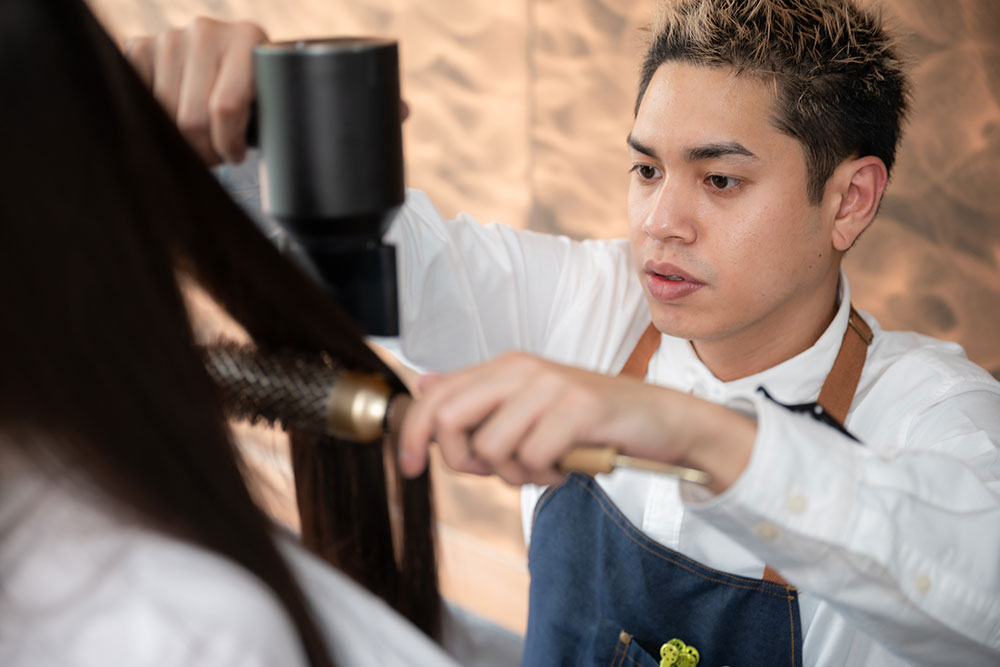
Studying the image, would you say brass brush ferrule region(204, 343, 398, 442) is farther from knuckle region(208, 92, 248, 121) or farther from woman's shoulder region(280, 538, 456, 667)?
knuckle region(208, 92, 248, 121)

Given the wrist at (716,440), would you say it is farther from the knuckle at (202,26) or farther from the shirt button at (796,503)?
the knuckle at (202,26)

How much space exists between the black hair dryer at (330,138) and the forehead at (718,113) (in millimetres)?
713

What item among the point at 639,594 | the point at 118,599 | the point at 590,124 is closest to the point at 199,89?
the point at 118,599

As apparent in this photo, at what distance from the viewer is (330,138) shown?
580mm

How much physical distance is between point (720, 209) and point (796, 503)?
24.6 inches

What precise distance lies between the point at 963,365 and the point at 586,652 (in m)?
0.68

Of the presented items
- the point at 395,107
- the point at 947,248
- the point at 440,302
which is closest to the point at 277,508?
the point at 395,107

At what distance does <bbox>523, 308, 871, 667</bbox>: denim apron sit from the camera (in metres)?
1.19

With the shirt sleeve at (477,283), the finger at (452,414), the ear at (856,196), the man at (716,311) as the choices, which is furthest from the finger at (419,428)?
the ear at (856,196)

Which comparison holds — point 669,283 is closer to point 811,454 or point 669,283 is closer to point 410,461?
point 811,454

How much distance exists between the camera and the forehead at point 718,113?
1.23 m

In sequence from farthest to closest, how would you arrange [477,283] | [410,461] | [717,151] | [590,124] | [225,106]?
[590,124], [477,283], [717,151], [225,106], [410,461]

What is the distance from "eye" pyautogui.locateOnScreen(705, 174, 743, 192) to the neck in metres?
0.21

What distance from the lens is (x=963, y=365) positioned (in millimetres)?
1216
